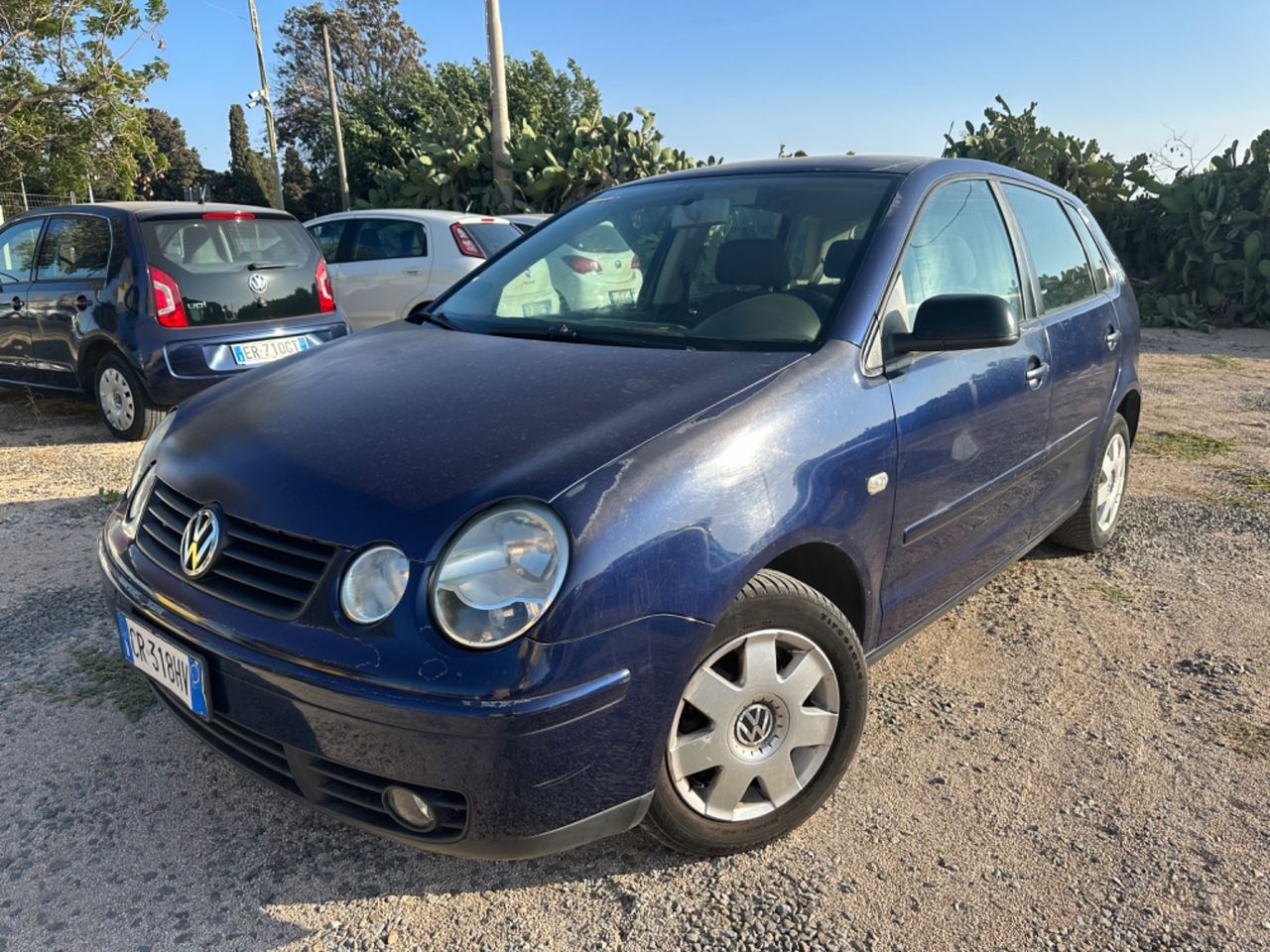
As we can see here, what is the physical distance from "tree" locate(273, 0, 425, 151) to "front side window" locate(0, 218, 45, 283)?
5011cm

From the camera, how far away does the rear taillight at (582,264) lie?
3.07 m

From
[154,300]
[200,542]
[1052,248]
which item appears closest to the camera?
[200,542]

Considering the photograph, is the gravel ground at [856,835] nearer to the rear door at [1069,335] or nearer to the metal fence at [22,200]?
the rear door at [1069,335]

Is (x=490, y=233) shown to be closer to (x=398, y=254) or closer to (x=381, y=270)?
(x=398, y=254)

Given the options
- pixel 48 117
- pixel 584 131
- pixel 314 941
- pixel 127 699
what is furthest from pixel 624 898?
pixel 48 117

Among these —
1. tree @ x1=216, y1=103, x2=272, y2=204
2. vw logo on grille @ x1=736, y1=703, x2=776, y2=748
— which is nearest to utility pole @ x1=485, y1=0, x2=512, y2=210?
vw logo on grille @ x1=736, y1=703, x2=776, y2=748

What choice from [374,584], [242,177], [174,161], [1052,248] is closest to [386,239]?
[1052,248]

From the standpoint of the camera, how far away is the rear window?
27.6 ft

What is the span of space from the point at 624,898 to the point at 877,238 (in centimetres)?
181

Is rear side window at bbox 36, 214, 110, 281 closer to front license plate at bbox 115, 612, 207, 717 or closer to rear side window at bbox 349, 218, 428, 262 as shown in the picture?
rear side window at bbox 349, 218, 428, 262

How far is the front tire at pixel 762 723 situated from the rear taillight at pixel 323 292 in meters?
5.08

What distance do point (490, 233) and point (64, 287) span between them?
3.56 meters

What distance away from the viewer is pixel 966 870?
85.2 inches

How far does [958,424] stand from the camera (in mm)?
2604
